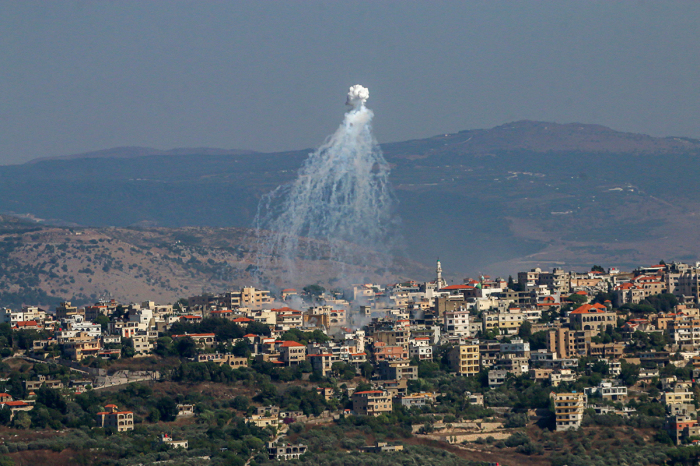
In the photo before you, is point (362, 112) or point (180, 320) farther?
point (362, 112)

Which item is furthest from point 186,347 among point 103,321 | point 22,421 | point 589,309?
point 589,309

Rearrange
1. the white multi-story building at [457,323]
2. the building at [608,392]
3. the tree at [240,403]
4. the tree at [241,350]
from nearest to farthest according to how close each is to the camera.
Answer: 1. the tree at [240,403]
2. the building at [608,392]
3. the tree at [241,350]
4. the white multi-story building at [457,323]

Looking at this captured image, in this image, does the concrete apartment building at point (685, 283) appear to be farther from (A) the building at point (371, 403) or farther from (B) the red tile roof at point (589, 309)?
(A) the building at point (371, 403)

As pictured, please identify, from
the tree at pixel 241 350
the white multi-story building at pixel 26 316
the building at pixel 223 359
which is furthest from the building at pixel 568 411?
the white multi-story building at pixel 26 316

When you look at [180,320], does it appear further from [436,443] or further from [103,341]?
[436,443]

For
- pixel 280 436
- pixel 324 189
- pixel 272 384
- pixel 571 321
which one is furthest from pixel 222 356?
pixel 324 189

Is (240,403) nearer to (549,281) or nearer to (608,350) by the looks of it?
(608,350)
